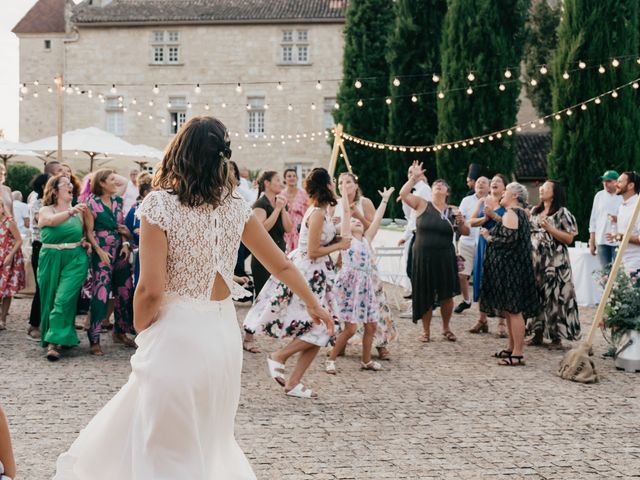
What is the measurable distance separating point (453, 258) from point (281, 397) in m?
3.64

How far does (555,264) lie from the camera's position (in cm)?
920

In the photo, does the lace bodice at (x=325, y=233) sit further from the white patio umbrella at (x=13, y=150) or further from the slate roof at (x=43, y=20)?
the slate roof at (x=43, y=20)

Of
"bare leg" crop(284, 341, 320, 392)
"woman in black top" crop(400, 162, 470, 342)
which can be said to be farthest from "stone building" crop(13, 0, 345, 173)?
"bare leg" crop(284, 341, 320, 392)

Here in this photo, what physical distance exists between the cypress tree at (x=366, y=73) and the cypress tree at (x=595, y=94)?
10.3 meters

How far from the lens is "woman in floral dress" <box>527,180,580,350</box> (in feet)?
29.9

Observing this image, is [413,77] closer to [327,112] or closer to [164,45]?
[327,112]

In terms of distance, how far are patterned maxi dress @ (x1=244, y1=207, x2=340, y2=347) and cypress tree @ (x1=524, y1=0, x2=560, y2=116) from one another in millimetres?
30363

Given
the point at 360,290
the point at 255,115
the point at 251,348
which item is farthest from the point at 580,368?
the point at 255,115

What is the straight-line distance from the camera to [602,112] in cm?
2077

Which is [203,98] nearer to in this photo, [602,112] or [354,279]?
[602,112]

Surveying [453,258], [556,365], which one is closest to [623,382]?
[556,365]

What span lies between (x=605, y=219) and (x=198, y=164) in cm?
1001

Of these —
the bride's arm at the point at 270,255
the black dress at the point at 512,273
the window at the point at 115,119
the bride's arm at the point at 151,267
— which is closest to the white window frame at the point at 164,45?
the window at the point at 115,119

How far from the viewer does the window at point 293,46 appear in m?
35.2
